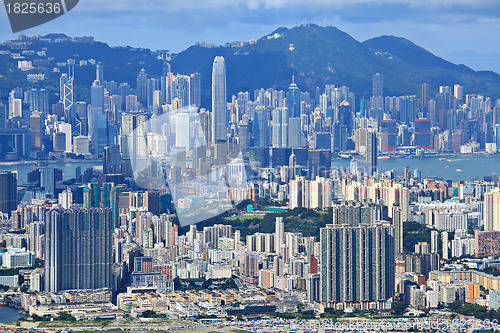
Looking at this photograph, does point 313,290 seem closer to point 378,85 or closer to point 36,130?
point 36,130

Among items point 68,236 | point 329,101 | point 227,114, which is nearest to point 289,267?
point 68,236

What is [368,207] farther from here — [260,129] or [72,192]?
[260,129]

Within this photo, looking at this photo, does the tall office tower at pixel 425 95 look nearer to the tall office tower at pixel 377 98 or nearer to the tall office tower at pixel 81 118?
the tall office tower at pixel 377 98

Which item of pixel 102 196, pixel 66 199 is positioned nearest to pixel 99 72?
pixel 66 199

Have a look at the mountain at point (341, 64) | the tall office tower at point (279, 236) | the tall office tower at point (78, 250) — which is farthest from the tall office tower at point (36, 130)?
the tall office tower at point (78, 250)

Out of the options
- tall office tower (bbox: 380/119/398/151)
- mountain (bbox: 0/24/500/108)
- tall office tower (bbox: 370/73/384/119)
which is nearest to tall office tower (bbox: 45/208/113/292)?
tall office tower (bbox: 380/119/398/151)

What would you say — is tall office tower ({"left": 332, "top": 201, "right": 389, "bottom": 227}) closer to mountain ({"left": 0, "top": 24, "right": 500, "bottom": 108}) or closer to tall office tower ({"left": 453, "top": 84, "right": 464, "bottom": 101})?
mountain ({"left": 0, "top": 24, "right": 500, "bottom": 108})
